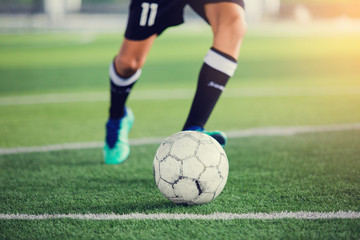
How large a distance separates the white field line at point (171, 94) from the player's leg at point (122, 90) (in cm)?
277

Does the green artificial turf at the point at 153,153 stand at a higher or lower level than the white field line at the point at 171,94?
higher

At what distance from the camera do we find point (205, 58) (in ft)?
10.2

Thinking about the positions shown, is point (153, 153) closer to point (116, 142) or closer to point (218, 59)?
point (116, 142)

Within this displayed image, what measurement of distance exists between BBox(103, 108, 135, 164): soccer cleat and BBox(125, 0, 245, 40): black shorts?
72cm

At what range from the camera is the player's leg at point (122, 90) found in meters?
3.40

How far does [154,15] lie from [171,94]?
12.0ft

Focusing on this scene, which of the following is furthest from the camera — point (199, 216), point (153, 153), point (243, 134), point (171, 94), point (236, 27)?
point (171, 94)

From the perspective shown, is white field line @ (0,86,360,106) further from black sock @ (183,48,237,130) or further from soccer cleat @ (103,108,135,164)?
black sock @ (183,48,237,130)

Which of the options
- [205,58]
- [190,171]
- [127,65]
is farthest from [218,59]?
[190,171]

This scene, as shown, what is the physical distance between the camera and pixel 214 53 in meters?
3.05

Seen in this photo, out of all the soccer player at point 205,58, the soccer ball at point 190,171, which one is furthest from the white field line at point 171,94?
the soccer ball at point 190,171

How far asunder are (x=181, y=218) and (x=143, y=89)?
17.3 ft

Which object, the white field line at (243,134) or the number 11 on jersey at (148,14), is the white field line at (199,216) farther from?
the white field line at (243,134)

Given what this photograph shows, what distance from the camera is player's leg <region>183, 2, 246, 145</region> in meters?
3.00
